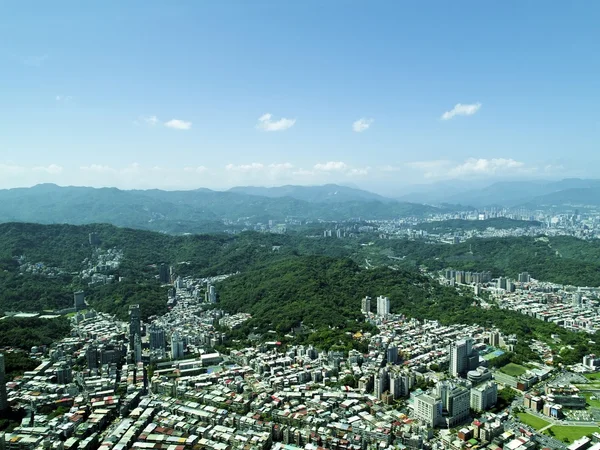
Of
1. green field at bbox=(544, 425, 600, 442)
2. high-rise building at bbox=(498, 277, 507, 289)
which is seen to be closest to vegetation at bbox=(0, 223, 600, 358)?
high-rise building at bbox=(498, 277, 507, 289)

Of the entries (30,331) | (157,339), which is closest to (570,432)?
(157,339)

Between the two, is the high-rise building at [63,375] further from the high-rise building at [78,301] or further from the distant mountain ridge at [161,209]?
the distant mountain ridge at [161,209]

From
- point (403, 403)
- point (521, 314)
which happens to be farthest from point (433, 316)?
point (403, 403)

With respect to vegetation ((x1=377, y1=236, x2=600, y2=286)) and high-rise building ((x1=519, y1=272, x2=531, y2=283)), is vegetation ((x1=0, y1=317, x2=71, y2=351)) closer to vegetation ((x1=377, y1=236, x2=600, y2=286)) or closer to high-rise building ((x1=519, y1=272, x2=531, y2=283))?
vegetation ((x1=377, y1=236, x2=600, y2=286))

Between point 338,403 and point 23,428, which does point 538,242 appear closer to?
point 338,403

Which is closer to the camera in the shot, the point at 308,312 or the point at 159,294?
the point at 308,312

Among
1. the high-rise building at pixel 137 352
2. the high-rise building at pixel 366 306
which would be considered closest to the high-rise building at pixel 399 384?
the high-rise building at pixel 366 306
